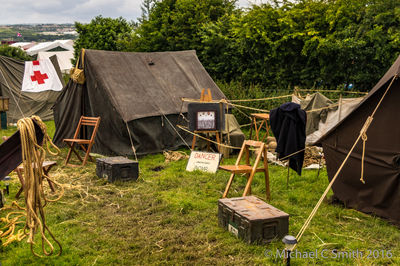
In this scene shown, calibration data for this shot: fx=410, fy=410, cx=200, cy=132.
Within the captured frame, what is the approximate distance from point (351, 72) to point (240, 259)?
281 inches

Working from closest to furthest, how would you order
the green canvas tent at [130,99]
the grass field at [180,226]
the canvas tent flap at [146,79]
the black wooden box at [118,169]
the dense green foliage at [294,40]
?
the grass field at [180,226]
the black wooden box at [118,169]
the green canvas tent at [130,99]
the canvas tent flap at [146,79]
the dense green foliage at [294,40]

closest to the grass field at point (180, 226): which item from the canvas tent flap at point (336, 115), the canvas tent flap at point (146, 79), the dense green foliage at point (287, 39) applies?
the canvas tent flap at point (336, 115)

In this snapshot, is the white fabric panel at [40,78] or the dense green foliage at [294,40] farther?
the white fabric panel at [40,78]

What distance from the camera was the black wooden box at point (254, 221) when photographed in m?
4.17

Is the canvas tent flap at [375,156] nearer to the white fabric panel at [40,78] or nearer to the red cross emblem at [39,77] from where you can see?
A: the white fabric panel at [40,78]

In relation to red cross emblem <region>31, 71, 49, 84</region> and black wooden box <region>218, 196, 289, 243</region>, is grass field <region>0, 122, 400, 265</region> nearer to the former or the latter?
black wooden box <region>218, 196, 289, 243</region>

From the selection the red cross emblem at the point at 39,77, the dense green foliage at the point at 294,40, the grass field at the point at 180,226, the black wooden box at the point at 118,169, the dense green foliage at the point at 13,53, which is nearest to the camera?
the grass field at the point at 180,226

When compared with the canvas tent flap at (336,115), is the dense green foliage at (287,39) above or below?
above

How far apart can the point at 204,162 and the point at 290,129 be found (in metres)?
2.04

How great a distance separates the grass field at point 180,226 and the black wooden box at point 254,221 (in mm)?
93

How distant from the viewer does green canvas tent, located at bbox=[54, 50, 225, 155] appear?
8367mm

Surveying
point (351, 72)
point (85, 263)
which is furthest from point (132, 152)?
point (351, 72)

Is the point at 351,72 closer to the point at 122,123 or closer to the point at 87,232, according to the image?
the point at 122,123

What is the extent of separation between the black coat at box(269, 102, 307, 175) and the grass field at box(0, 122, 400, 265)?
62 cm
